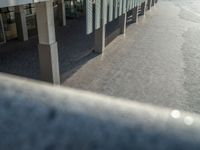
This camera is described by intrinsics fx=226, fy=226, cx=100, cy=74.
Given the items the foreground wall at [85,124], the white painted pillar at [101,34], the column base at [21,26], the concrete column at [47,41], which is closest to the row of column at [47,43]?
the concrete column at [47,41]

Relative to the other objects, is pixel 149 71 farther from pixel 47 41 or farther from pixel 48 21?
pixel 48 21

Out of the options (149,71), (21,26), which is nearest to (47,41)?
(149,71)

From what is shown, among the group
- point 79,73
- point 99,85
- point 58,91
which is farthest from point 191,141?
point 79,73

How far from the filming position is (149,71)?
44.2 feet

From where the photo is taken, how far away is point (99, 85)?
11516 millimetres

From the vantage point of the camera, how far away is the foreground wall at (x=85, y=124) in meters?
0.58

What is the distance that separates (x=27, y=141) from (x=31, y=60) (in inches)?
563

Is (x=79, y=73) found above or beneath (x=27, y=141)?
beneath

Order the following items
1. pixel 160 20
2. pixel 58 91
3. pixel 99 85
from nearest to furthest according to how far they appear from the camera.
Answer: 1. pixel 58 91
2. pixel 99 85
3. pixel 160 20

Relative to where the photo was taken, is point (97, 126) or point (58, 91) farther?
point (58, 91)

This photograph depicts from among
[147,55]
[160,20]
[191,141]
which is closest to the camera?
[191,141]

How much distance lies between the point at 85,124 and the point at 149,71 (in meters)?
13.2

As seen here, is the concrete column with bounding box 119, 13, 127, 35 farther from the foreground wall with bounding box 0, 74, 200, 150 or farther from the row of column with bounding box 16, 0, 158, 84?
the foreground wall with bounding box 0, 74, 200, 150

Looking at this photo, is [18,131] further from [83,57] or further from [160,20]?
[160,20]
